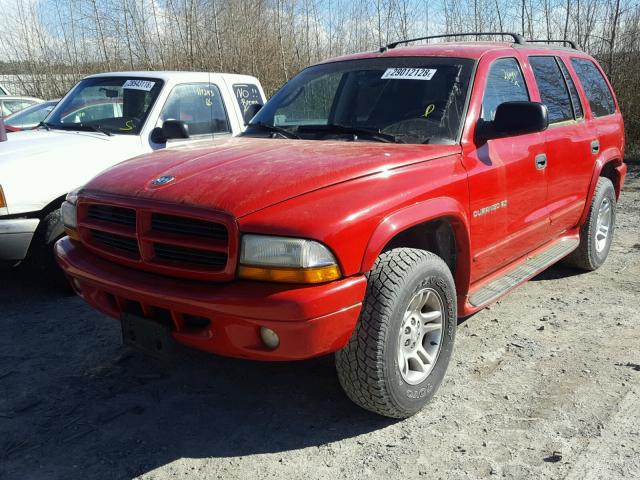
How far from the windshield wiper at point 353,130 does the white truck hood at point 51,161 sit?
2.02 m

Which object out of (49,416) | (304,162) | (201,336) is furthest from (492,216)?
(49,416)

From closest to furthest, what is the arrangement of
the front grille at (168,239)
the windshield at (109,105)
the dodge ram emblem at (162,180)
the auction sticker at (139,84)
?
the front grille at (168,239)
the dodge ram emblem at (162,180)
the windshield at (109,105)
the auction sticker at (139,84)

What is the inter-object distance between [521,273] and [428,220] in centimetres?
141

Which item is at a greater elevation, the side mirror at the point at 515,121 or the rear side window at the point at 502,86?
the rear side window at the point at 502,86

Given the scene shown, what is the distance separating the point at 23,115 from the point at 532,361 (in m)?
8.02

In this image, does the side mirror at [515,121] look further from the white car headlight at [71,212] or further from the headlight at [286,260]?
the white car headlight at [71,212]

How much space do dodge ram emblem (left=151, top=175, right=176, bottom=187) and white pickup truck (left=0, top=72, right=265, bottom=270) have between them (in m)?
1.76

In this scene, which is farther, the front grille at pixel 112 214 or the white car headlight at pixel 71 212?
the white car headlight at pixel 71 212

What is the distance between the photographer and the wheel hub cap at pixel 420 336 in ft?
9.95

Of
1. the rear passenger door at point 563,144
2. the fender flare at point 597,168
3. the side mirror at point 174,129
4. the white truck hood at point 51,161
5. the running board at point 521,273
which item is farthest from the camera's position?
the side mirror at point 174,129

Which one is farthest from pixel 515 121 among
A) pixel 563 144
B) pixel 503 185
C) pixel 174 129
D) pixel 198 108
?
pixel 198 108

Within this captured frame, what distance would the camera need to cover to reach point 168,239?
8.96ft

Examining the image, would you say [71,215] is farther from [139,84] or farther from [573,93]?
[573,93]

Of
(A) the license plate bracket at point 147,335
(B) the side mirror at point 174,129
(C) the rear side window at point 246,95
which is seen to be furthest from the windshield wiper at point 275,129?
(C) the rear side window at point 246,95
